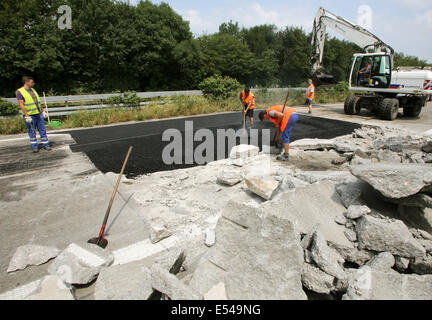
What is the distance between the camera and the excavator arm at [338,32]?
10652 millimetres

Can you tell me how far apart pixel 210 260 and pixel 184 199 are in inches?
64.6

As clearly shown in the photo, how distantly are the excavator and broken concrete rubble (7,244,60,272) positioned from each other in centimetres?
1133

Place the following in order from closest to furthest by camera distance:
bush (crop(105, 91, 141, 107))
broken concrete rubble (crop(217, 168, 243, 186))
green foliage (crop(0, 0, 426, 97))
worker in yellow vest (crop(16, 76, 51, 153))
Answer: broken concrete rubble (crop(217, 168, 243, 186)) → worker in yellow vest (crop(16, 76, 51, 153)) → bush (crop(105, 91, 141, 107)) → green foliage (crop(0, 0, 426, 97))

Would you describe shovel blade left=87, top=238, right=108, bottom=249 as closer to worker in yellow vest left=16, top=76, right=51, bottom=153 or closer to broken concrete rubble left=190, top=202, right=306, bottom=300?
broken concrete rubble left=190, top=202, right=306, bottom=300

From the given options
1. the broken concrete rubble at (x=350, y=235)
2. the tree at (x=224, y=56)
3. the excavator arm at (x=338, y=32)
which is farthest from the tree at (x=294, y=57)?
the broken concrete rubble at (x=350, y=235)

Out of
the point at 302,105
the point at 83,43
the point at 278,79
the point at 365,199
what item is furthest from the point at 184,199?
the point at 278,79

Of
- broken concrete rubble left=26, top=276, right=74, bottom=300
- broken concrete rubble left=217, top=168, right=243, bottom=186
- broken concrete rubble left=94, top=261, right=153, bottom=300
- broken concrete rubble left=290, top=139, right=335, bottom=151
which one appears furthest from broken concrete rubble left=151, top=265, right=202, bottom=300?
broken concrete rubble left=290, top=139, right=335, bottom=151

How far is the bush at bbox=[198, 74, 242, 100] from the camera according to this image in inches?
528

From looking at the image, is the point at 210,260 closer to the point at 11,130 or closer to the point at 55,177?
the point at 55,177

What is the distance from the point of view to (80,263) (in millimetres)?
2189

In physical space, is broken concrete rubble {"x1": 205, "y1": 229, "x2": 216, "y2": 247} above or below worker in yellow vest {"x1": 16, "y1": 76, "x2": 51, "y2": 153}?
below

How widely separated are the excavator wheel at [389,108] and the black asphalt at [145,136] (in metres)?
1.83

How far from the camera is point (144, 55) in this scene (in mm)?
21062
